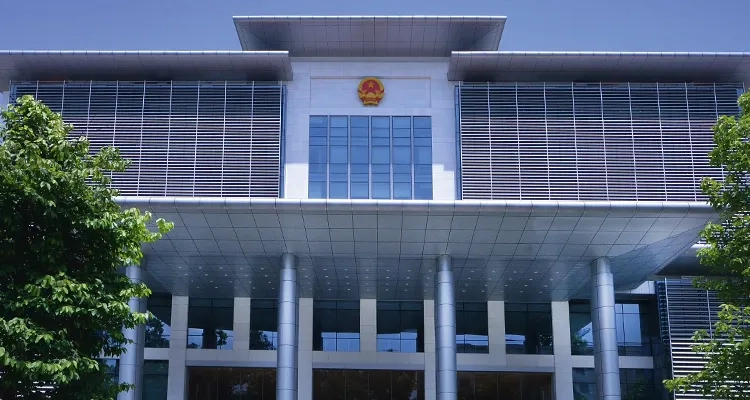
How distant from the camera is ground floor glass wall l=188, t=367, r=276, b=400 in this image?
38.0 m

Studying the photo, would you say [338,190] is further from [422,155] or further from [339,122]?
[422,155]

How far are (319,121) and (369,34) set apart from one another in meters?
3.63

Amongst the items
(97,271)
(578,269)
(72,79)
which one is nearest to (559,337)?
(578,269)

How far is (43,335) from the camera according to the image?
1309 cm

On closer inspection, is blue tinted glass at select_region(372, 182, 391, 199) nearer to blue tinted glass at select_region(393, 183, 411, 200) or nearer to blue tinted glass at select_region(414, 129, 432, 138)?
blue tinted glass at select_region(393, 183, 411, 200)

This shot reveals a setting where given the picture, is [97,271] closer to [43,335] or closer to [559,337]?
[43,335]

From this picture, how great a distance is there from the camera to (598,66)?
30.4 metres

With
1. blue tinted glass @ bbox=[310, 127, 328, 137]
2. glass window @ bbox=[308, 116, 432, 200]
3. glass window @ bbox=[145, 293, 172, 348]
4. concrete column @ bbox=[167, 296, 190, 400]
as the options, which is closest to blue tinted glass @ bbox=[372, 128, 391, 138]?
glass window @ bbox=[308, 116, 432, 200]

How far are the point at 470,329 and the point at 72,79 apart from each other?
1990cm

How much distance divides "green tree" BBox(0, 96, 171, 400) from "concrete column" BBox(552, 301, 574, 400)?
86.3ft

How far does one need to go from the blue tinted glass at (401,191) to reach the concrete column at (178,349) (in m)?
12.7

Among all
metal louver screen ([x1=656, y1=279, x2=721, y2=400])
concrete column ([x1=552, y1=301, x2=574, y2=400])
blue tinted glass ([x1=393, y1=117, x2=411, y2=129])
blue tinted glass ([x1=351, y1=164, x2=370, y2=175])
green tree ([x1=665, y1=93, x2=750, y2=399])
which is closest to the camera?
green tree ([x1=665, y1=93, x2=750, y2=399])

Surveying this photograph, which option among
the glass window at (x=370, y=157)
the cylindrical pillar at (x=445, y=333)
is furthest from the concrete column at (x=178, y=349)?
the cylindrical pillar at (x=445, y=333)

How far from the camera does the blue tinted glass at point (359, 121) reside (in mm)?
31250
